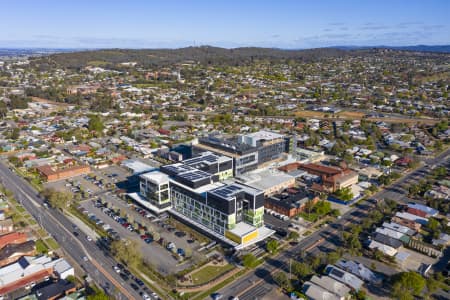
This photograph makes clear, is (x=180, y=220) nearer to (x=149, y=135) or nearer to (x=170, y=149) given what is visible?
(x=170, y=149)

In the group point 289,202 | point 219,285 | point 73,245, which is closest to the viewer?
point 219,285

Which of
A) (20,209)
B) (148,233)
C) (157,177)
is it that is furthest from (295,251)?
(20,209)

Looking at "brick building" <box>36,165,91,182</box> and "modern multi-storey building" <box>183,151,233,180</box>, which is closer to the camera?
"modern multi-storey building" <box>183,151,233,180</box>

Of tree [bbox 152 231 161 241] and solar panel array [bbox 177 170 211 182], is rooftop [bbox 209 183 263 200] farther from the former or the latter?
tree [bbox 152 231 161 241]

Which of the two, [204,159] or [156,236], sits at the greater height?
[204,159]

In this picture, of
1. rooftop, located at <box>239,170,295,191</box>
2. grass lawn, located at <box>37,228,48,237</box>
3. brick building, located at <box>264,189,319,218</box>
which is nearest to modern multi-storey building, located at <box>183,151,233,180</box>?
rooftop, located at <box>239,170,295,191</box>

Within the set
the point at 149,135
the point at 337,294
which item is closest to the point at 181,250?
the point at 337,294

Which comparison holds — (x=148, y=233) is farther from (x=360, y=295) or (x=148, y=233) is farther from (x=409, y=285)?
(x=409, y=285)
